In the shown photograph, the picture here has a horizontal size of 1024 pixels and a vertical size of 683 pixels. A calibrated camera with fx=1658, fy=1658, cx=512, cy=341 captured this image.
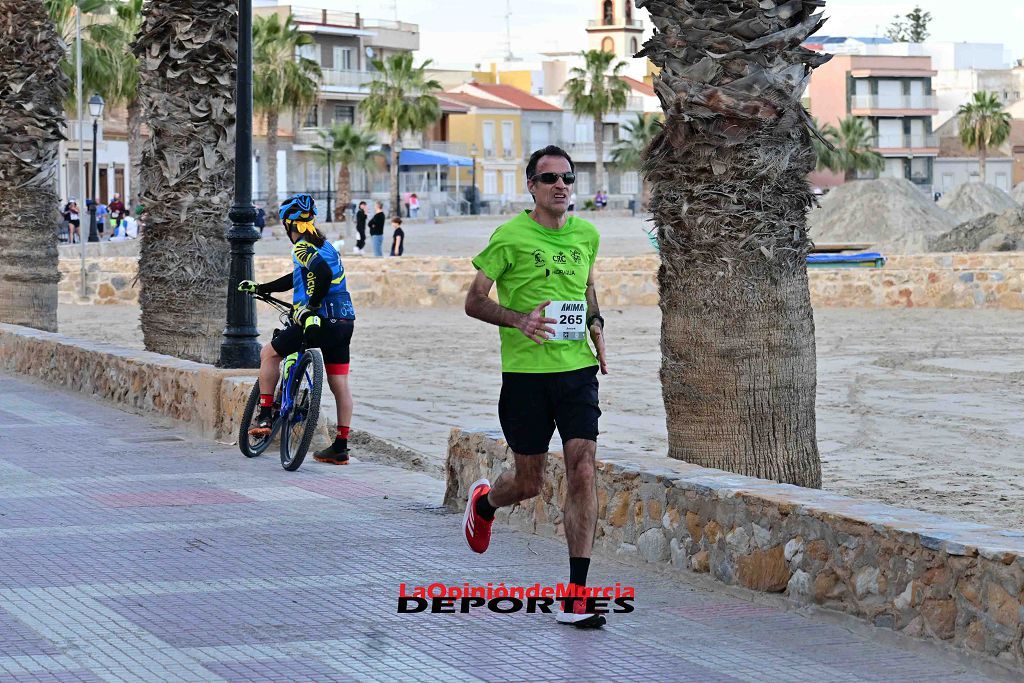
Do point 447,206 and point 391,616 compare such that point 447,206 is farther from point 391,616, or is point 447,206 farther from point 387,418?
point 391,616

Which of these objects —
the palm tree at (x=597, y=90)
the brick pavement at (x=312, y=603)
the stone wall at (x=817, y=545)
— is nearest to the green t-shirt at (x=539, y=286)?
the stone wall at (x=817, y=545)

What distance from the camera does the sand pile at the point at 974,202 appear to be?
6084cm

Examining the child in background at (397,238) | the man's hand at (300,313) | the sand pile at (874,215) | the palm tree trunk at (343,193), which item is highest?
the palm tree trunk at (343,193)

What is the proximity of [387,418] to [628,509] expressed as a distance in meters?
7.81

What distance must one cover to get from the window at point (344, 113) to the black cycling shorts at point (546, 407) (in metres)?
84.0

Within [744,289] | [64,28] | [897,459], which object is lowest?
[897,459]

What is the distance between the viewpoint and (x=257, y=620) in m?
6.23

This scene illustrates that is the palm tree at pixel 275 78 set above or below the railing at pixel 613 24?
below

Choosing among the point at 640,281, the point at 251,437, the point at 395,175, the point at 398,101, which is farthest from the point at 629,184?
the point at 251,437

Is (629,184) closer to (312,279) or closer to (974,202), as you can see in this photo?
(974,202)

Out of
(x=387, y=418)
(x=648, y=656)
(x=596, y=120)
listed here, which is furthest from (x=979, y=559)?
(x=596, y=120)

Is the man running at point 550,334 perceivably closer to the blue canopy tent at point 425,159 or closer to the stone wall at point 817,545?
the stone wall at point 817,545

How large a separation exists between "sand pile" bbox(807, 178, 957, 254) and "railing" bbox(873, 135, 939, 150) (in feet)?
159

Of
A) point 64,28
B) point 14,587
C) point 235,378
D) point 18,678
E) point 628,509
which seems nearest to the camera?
point 18,678
